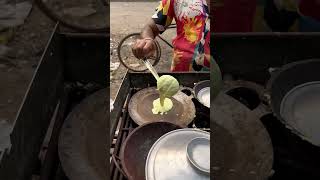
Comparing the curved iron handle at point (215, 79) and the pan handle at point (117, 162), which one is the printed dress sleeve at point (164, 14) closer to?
the curved iron handle at point (215, 79)

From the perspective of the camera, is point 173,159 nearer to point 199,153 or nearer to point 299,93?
point 199,153

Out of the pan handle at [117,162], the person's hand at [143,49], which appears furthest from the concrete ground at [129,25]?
the pan handle at [117,162]

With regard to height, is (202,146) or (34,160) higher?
(202,146)

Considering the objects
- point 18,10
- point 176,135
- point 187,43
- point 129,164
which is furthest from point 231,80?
point 18,10

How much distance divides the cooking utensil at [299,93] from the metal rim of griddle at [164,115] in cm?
31

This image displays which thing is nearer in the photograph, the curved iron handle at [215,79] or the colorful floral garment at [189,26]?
the curved iron handle at [215,79]

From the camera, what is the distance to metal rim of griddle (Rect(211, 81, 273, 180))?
1.32m

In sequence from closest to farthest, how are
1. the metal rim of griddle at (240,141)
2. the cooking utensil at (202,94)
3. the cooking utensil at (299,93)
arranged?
1. the metal rim of griddle at (240,141)
2. the cooking utensil at (299,93)
3. the cooking utensil at (202,94)

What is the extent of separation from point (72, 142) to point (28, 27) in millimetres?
2212

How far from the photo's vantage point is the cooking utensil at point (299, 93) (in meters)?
1.55

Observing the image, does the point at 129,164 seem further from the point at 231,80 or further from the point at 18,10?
the point at 18,10

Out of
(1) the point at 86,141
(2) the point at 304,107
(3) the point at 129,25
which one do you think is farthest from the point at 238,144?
(3) the point at 129,25

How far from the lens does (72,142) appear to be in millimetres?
1449

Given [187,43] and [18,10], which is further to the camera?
[18,10]
